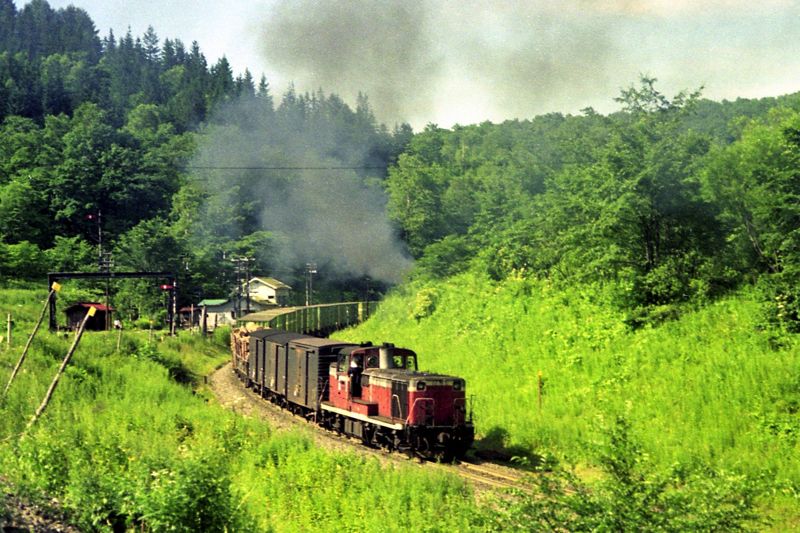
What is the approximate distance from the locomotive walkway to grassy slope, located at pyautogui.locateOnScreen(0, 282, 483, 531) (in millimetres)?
23782

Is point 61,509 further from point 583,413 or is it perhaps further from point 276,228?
point 276,228

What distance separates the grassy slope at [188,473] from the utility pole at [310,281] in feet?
164

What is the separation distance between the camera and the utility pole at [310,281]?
262 ft

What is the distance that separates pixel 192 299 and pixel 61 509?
230 feet

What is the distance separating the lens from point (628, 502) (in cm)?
1028

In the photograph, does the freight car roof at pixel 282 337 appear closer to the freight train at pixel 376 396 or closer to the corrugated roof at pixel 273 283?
the freight train at pixel 376 396

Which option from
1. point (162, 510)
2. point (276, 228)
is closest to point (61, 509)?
point (162, 510)

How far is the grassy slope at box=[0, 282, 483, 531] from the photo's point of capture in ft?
43.1

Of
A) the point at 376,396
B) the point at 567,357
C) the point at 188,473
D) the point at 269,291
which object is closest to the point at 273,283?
the point at 269,291

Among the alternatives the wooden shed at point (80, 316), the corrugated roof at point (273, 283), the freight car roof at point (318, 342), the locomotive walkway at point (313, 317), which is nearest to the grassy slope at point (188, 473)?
the freight car roof at point (318, 342)

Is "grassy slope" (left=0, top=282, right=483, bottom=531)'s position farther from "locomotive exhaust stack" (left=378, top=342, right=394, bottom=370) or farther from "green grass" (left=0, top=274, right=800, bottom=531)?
"locomotive exhaust stack" (left=378, top=342, right=394, bottom=370)

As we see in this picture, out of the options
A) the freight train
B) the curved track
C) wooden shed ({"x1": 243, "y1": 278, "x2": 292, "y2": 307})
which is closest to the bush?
the curved track

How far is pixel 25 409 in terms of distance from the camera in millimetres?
24078

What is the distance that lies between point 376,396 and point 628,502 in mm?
15016
